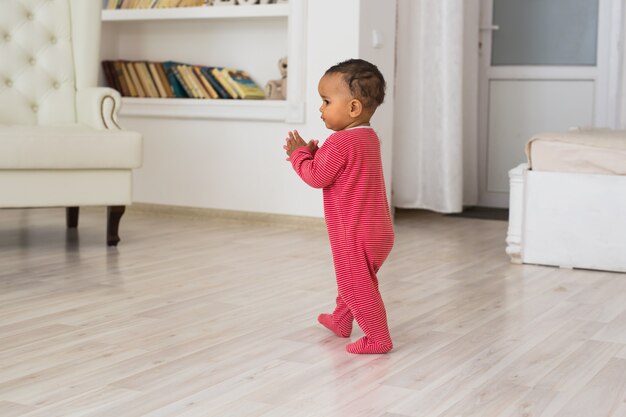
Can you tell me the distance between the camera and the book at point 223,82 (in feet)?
15.6

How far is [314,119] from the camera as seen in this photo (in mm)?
4461

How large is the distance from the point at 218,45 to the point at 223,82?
31cm

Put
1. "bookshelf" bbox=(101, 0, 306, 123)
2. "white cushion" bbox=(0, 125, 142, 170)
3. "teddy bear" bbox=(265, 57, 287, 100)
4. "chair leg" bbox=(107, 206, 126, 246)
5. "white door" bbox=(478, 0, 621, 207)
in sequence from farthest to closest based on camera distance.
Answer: "white door" bbox=(478, 0, 621, 207) < "teddy bear" bbox=(265, 57, 287, 100) < "bookshelf" bbox=(101, 0, 306, 123) < "chair leg" bbox=(107, 206, 126, 246) < "white cushion" bbox=(0, 125, 142, 170)

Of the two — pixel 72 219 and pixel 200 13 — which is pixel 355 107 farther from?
pixel 200 13

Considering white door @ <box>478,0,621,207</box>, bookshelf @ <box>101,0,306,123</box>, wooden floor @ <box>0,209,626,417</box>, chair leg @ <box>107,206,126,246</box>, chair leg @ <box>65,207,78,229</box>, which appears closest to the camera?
wooden floor @ <box>0,209,626,417</box>

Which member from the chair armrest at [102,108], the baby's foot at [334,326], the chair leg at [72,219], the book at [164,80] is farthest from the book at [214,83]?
the baby's foot at [334,326]

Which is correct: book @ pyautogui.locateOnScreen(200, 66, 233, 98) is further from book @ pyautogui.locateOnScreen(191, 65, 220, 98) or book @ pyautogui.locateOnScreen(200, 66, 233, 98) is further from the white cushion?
the white cushion

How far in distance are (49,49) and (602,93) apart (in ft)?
9.66

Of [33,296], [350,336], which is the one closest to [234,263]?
[33,296]

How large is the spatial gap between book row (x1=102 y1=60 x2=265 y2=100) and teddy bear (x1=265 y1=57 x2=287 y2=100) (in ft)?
0.37

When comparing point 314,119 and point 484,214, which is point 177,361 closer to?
point 314,119

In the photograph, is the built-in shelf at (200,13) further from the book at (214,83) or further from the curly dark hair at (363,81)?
the curly dark hair at (363,81)

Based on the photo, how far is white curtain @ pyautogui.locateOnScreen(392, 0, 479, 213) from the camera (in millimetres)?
4746

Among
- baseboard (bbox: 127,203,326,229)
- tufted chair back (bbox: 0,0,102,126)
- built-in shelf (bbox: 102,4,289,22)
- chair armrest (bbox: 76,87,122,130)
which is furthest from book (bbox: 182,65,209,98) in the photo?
chair armrest (bbox: 76,87,122,130)
